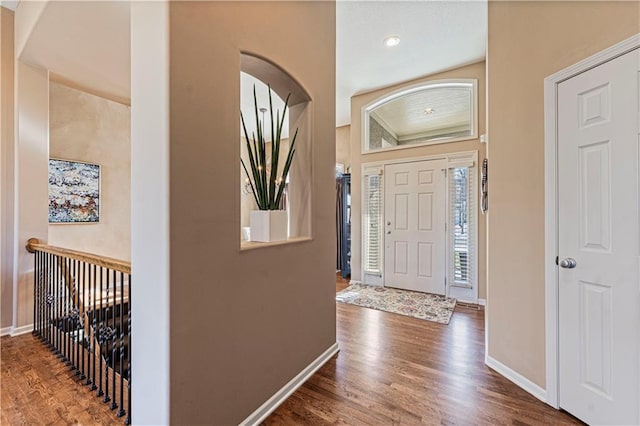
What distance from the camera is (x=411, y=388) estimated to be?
197 centimetres

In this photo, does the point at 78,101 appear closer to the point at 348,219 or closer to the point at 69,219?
the point at 69,219

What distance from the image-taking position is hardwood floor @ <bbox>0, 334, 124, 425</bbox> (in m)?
1.68

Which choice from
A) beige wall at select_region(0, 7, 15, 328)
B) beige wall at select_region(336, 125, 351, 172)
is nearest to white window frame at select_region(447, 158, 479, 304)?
beige wall at select_region(336, 125, 351, 172)

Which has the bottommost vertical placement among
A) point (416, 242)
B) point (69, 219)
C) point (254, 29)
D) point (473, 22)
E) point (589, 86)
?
point (416, 242)

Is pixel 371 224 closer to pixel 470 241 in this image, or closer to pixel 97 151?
pixel 470 241

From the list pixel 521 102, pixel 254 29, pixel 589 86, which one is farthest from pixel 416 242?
pixel 254 29

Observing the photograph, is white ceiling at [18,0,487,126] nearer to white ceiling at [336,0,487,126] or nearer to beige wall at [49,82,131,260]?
white ceiling at [336,0,487,126]

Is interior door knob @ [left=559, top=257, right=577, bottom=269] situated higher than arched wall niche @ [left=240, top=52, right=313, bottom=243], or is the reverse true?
arched wall niche @ [left=240, top=52, right=313, bottom=243]

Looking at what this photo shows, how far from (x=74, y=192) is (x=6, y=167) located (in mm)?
1002

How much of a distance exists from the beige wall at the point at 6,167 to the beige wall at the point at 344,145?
4.81 metres

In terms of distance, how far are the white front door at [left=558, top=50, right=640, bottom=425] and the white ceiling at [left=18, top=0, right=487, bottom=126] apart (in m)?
1.72

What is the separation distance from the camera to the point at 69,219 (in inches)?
149

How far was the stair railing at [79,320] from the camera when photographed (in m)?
1.88

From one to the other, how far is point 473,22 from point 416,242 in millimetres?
2829
